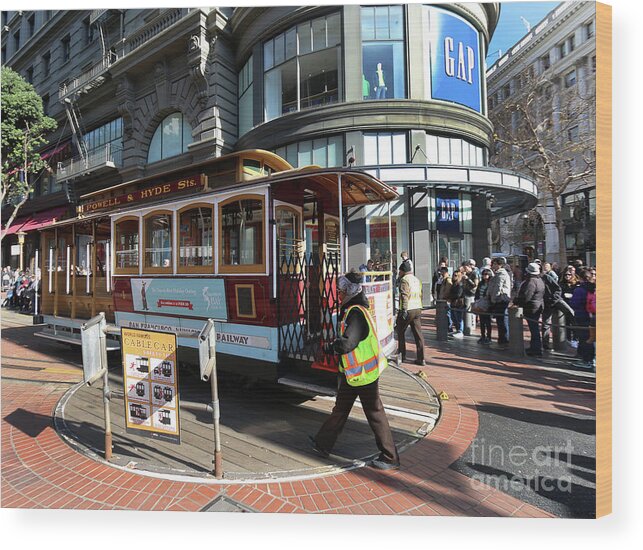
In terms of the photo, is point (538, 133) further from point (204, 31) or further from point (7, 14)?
point (7, 14)

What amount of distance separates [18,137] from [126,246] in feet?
6.28

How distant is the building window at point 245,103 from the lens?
7.05 m

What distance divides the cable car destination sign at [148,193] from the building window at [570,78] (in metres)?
3.96

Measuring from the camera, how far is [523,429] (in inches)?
124

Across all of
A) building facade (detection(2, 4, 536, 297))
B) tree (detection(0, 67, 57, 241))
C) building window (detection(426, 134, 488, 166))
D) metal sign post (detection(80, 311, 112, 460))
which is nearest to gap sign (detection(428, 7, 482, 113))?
building facade (detection(2, 4, 536, 297))

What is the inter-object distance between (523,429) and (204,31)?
22.0ft

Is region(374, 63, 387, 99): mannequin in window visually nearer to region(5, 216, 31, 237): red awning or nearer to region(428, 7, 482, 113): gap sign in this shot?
region(428, 7, 482, 113): gap sign

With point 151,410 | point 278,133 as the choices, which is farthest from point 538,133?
point 278,133

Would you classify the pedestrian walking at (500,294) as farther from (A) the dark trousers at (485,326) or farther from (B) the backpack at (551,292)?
(B) the backpack at (551,292)

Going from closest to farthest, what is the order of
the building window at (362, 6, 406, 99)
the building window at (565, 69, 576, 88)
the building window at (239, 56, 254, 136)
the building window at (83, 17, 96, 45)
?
1. the building window at (565, 69, 576, 88)
2. the building window at (362, 6, 406, 99)
3. the building window at (83, 17, 96, 45)
4. the building window at (239, 56, 254, 136)

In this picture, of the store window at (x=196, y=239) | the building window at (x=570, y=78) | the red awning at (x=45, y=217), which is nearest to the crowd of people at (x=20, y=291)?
the red awning at (x=45, y=217)

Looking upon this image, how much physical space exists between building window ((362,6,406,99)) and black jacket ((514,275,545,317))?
14.1 ft

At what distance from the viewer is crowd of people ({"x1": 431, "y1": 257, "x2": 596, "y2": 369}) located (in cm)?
489

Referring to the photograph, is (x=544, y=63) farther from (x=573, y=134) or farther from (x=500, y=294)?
(x=500, y=294)
